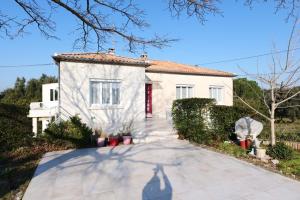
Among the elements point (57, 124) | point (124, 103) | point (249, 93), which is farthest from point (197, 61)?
point (57, 124)

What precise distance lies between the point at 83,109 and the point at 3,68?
28.3 m

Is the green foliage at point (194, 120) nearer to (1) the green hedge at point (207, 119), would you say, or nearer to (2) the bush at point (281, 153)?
(1) the green hedge at point (207, 119)

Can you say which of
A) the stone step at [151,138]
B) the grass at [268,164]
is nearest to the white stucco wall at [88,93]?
the stone step at [151,138]

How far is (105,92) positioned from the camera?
16.6 metres

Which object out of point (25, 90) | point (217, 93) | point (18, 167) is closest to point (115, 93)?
point (18, 167)

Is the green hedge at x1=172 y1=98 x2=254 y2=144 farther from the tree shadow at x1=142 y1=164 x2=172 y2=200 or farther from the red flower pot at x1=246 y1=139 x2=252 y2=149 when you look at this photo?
the tree shadow at x1=142 y1=164 x2=172 y2=200

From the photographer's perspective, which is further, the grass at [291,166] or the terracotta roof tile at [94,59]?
the terracotta roof tile at [94,59]

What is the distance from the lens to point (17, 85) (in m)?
39.7

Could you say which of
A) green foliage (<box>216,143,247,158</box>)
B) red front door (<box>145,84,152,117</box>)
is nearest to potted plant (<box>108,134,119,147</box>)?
green foliage (<box>216,143,247,158</box>)

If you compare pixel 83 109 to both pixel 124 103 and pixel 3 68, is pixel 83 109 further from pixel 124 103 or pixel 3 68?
pixel 3 68

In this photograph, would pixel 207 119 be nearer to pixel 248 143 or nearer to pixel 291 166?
pixel 248 143

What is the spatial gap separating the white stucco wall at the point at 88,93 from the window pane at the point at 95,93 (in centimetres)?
39

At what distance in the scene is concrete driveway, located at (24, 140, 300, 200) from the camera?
20.6ft

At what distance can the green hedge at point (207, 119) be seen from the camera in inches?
485
